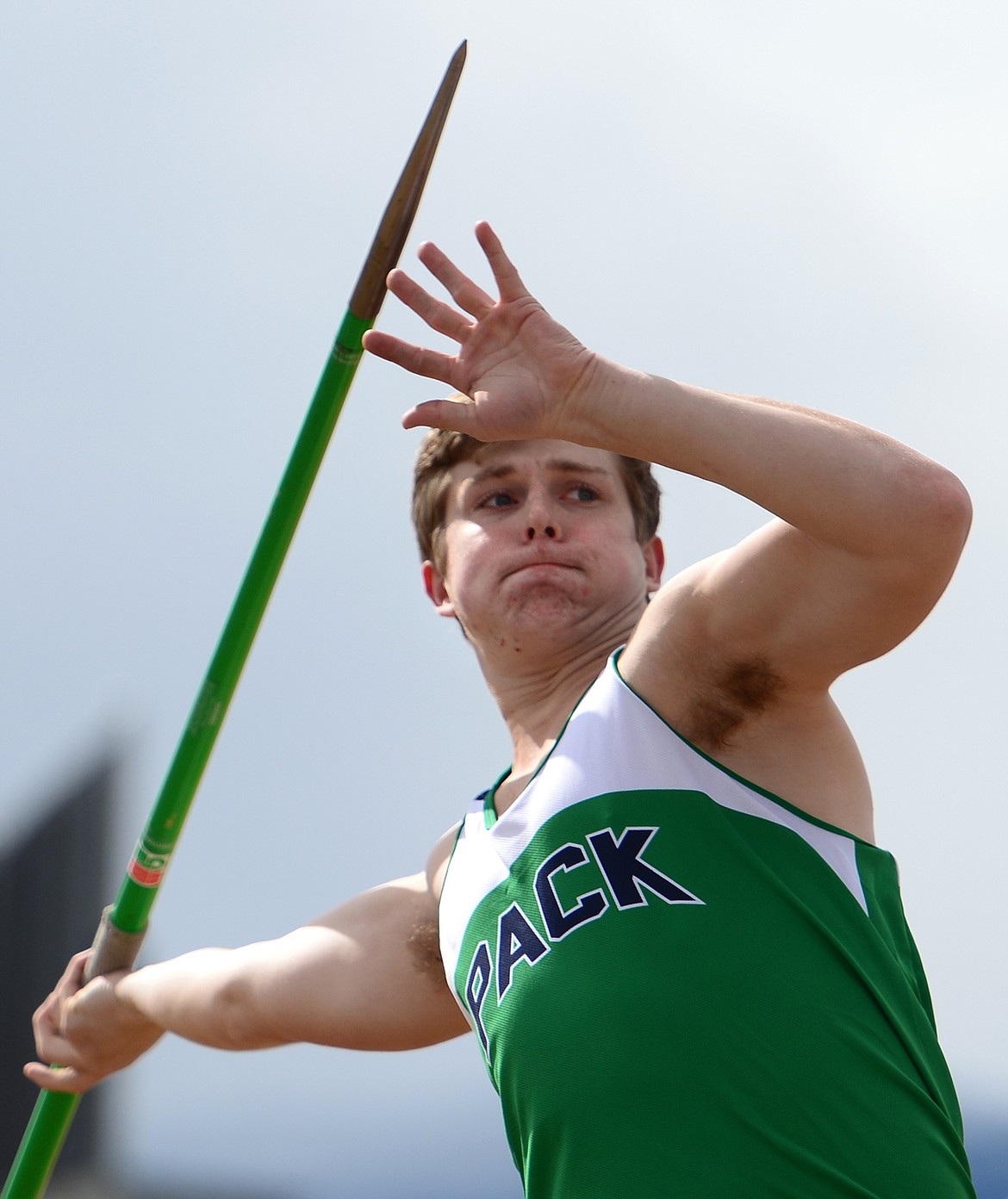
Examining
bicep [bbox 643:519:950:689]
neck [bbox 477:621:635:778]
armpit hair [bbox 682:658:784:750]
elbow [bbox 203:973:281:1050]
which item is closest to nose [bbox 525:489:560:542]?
neck [bbox 477:621:635:778]

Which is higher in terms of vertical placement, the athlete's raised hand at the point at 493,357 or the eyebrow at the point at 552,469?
the eyebrow at the point at 552,469

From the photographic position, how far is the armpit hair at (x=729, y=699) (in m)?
2.40

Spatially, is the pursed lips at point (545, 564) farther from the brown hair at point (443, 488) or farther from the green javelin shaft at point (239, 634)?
the green javelin shaft at point (239, 634)

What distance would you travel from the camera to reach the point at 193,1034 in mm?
3688

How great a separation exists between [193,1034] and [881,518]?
2630 mm

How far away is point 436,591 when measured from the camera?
3789mm

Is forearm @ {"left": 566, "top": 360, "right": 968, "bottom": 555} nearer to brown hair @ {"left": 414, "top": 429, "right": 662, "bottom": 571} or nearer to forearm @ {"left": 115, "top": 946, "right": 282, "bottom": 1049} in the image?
brown hair @ {"left": 414, "top": 429, "right": 662, "bottom": 571}

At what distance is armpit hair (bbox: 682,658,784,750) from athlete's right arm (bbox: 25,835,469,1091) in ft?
3.42

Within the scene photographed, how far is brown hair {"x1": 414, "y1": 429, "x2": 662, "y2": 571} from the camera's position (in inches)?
132

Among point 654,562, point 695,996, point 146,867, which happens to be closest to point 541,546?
point 654,562

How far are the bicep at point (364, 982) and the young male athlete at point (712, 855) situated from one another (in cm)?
52

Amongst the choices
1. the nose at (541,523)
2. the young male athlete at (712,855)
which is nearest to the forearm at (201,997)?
the young male athlete at (712,855)

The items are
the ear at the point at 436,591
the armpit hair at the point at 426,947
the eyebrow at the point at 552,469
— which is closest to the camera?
the eyebrow at the point at 552,469

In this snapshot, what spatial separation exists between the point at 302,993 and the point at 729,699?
166cm
